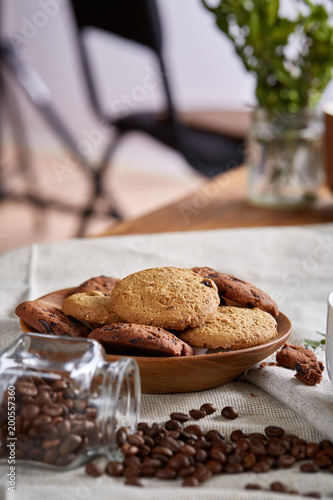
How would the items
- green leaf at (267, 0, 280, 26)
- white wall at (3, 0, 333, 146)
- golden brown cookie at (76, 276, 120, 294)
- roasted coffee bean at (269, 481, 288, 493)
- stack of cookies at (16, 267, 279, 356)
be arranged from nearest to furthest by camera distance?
roasted coffee bean at (269, 481, 288, 493) < stack of cookies at (16, 267, 279, 356) < golden brown cookie at (76, 276, 120, 294) < green leaf at (267, 0, 280, 26) < white wall at (3, 0, 333, 146)

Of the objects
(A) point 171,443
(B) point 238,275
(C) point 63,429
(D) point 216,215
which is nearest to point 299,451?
(A) point 171,443

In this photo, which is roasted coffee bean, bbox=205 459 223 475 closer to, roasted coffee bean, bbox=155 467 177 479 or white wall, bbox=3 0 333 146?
roasted coffee bean, bbox=155 467 177 479

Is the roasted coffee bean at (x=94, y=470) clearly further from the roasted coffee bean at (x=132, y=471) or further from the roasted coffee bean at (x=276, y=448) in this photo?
the roasted coffee bean at (x=276, y=448)

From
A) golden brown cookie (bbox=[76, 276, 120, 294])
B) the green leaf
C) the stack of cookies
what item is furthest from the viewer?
the green leaf

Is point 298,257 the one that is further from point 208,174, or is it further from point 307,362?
point 208,174

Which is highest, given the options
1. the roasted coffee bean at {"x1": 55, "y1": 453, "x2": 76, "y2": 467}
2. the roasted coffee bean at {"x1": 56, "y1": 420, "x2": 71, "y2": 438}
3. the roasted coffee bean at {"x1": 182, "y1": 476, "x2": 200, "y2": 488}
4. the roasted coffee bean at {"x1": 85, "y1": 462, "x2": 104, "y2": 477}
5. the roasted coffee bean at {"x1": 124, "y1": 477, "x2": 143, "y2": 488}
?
the roasted coffee bean at {"x1": 56, "y1": 420, "x2": 71, "y2": 438}

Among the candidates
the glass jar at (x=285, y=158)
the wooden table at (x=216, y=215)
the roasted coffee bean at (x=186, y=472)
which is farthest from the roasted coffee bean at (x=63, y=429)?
the glass jar at (x=285, y=158)

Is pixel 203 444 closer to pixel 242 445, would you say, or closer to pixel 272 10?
pixel 242 445

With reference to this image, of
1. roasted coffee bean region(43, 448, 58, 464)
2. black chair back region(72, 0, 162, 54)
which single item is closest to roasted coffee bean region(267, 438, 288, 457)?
roasted coffee bean region(43, 448, 58, 464)
